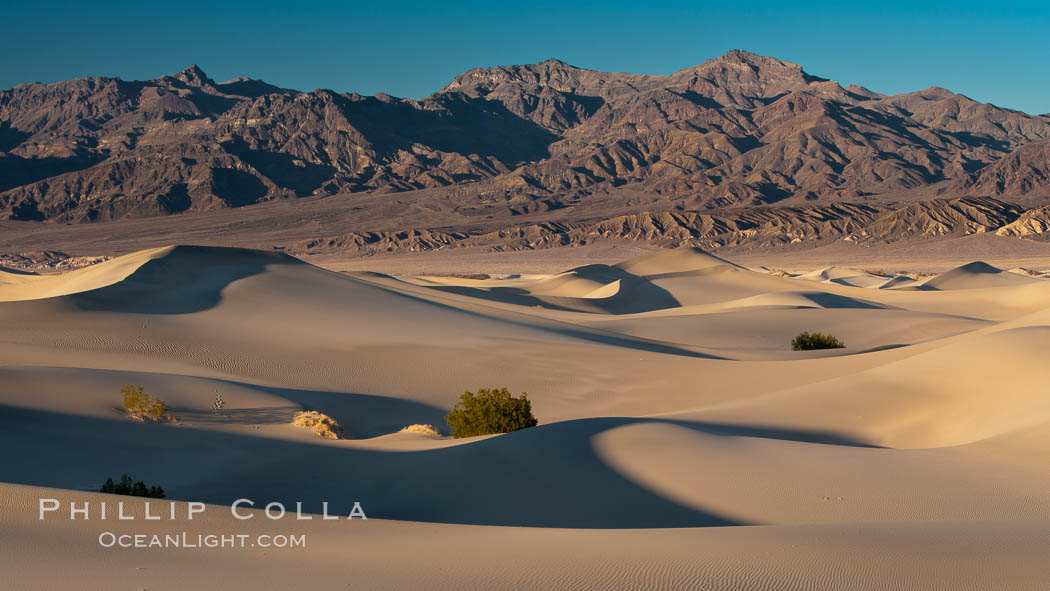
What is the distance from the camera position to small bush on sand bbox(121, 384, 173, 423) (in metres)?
14.9

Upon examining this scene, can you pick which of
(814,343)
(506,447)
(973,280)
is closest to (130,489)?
(506,447)

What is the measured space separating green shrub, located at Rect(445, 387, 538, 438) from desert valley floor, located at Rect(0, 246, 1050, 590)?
Result: 0.63m

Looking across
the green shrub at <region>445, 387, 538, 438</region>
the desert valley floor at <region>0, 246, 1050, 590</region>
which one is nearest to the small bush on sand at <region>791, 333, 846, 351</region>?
the desert valley floor at <region>0, 246, 1050, 590</region>

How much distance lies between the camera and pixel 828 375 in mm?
21594

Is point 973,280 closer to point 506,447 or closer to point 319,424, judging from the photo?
point 319,424

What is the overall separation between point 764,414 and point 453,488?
7761 mm

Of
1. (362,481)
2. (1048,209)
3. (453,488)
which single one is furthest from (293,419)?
(1048,209)

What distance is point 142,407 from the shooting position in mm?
14953

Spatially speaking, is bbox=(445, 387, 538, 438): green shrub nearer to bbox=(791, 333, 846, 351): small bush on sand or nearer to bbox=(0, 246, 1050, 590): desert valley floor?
bbox=(0, 246, 1050, 590): desert valley floor

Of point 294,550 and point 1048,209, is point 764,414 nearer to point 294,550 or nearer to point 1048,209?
point 294,550

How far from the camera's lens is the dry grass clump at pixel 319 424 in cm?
1550

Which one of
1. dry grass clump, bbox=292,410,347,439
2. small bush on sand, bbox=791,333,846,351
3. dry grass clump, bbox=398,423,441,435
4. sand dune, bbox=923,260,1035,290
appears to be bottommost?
dry grass clump, bbox=398,423,441,435

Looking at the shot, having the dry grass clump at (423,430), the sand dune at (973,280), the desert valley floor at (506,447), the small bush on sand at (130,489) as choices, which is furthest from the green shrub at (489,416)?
the sand dune at (973,280)

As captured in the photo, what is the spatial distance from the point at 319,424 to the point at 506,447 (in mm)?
4702
